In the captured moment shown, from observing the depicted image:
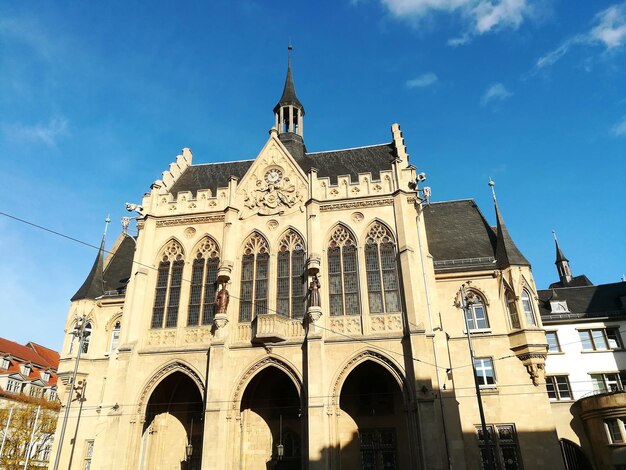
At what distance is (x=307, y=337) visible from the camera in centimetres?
2155

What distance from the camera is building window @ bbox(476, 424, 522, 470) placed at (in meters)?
21.5

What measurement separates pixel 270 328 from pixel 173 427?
822 centimetres

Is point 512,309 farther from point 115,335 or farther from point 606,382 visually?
point 115,335

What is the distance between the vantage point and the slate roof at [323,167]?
1128 inches

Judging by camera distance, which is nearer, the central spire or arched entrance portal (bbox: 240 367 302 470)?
arched entrance portal (bbox: 240 367 302 470)

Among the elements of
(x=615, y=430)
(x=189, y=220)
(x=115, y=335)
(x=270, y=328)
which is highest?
(x=189, y=220)

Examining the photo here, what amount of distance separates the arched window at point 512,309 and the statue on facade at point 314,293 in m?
9.69

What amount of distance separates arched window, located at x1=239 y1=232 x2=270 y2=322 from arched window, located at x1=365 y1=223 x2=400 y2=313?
5256mm

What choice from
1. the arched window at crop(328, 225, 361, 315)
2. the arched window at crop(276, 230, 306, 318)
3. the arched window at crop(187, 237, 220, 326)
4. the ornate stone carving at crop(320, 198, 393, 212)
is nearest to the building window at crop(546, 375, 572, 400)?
the arched window at crop(328, 225, 361, 315)

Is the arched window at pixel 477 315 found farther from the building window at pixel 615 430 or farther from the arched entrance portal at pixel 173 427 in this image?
the arched entrance portal at pixel 173 427

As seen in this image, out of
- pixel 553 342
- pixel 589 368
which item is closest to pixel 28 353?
pixel 553 342

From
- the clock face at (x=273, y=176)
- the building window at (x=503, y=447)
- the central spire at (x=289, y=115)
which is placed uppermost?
the central spire at (x=289, y=115)

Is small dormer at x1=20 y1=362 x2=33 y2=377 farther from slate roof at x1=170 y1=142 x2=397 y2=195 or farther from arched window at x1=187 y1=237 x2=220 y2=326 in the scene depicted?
arched window at x1=187 y1=237 x2=220 y2=326

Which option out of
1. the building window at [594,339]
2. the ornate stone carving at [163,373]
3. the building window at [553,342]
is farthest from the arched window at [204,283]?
the building window at [594,339]
